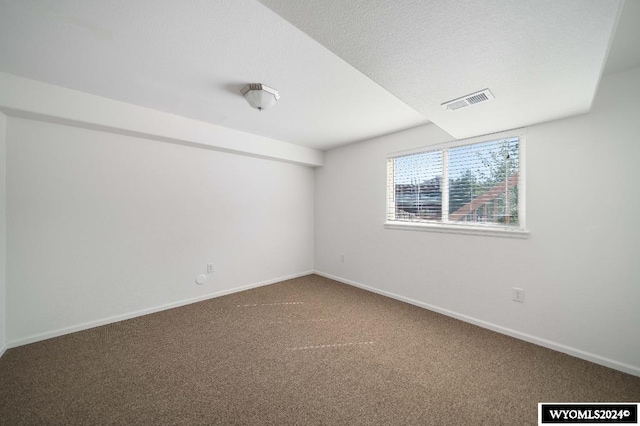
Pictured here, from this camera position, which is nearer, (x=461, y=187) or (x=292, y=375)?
(x=292, y=375)

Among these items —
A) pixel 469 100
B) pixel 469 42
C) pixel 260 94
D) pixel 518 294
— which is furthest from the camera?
pixel 518 294

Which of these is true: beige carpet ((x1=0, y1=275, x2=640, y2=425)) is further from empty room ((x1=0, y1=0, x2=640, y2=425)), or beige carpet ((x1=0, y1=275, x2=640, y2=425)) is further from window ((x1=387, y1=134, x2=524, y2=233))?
window ((x1=387, y1=134, x2=524, y2=233))

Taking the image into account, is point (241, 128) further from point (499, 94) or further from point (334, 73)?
point (499, 94)

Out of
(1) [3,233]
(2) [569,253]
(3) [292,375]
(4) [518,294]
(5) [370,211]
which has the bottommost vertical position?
(3) [292,375]

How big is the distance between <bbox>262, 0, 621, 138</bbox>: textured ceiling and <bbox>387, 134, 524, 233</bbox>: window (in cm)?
87

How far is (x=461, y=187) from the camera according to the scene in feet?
9.84

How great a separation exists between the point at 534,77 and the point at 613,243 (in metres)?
1.61

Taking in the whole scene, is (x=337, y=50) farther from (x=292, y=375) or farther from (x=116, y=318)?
(x=116, y=318)

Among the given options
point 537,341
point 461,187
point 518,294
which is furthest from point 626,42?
point 537,341

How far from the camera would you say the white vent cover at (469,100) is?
1.80m

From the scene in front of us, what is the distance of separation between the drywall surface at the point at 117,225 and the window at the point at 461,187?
7.36ft

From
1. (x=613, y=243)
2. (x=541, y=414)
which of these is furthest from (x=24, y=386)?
(x=613, y=243)

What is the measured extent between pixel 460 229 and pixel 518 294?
0.84 meters

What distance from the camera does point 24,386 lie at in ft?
5.80
